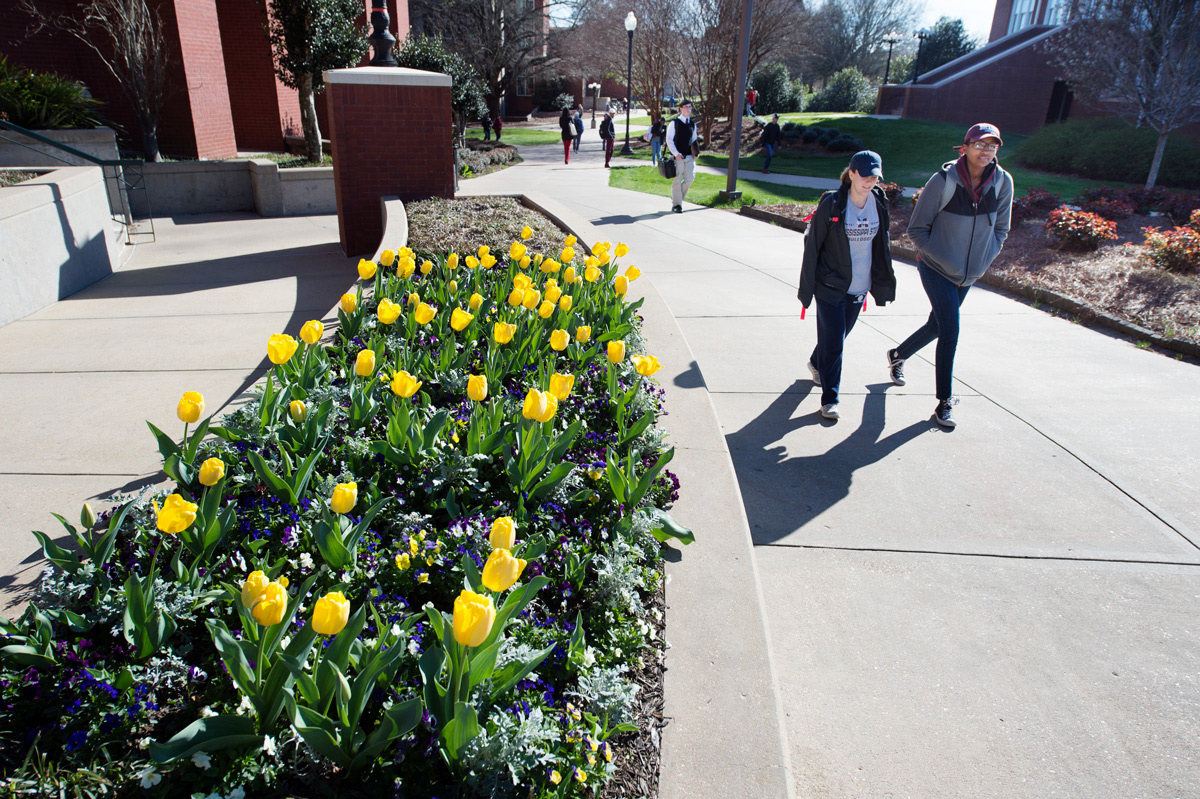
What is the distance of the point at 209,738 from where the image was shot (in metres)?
1.58

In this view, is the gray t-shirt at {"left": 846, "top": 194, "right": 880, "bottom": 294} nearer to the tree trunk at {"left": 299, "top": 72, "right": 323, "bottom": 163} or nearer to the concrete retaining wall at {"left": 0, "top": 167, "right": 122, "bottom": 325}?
the concrete retaining wall at {"left": 0, "top": 167, "right": 122, "bottom": 325}

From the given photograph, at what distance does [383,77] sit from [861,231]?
6.06 m

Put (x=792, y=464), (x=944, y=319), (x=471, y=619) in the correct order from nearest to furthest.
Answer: (x=471, y=619), (x=792, y=464), (x=944, y=319)

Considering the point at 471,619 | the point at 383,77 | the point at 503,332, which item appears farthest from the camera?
the point at 383,77

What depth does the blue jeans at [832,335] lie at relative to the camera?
15.2 feet

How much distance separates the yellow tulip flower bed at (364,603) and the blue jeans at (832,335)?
176 centimetres

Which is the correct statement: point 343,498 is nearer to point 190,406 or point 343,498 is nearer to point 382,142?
point 190,406

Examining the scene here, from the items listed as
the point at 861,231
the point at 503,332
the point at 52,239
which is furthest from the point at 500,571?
the point at 52,239

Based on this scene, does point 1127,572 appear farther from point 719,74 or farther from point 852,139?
point 719,74

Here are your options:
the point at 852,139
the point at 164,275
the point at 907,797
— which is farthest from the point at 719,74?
the point at 907,797

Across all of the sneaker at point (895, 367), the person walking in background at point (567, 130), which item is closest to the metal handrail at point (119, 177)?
the sneaker at point (895, 367)

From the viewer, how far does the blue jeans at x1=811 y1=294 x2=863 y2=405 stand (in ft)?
15.2

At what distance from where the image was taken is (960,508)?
147 inches

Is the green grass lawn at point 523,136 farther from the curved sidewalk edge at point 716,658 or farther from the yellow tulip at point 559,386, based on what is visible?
the yellow tulip at point 559,386
